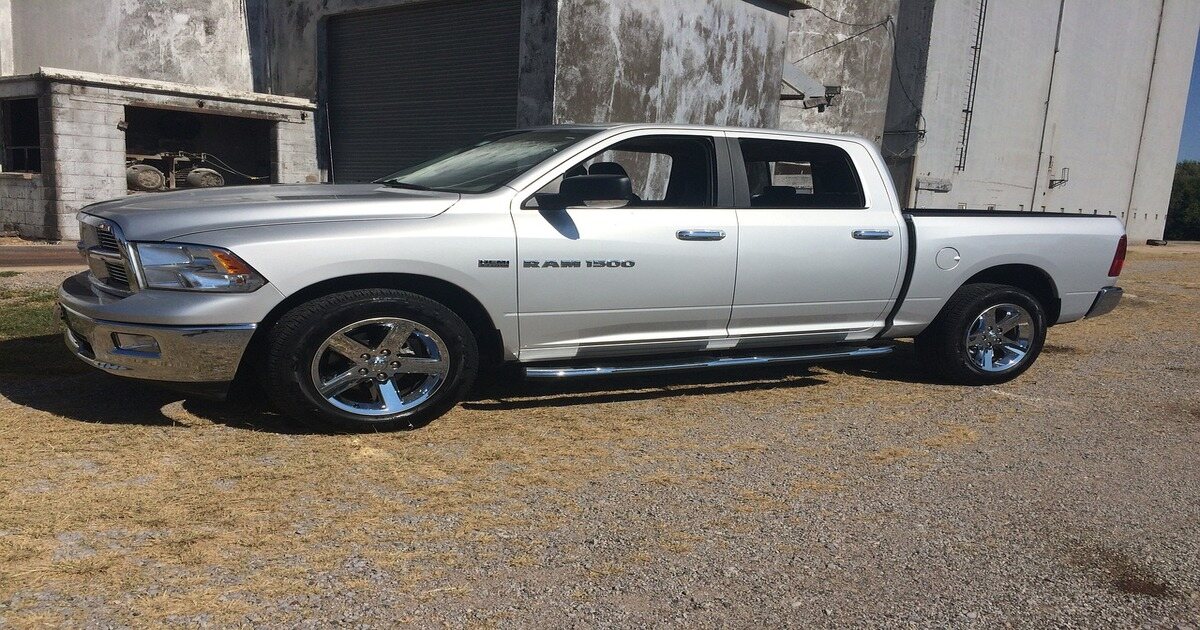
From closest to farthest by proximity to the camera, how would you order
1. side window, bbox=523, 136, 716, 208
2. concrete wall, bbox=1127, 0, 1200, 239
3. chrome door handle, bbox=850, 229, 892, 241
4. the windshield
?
the windshield, side window, bbox=523, 136, 716, 208, chrome door handle, bbox=850, 229, 892, 241, concrete wall, bbox=1127, 0, 1200, 239

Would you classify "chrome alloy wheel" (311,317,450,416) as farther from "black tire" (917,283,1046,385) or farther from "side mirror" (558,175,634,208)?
"black tire" (917,283,1046,385)

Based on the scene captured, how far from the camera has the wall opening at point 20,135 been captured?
14133 millimetres

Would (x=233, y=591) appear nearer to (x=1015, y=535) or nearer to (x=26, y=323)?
(x=1015, y=535)

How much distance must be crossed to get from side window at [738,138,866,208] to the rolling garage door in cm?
783

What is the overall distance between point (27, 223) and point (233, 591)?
13617 mm

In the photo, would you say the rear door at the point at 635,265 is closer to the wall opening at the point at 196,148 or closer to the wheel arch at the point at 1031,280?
the wheel arch at the point at 1031,280

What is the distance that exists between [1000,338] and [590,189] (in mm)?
3385

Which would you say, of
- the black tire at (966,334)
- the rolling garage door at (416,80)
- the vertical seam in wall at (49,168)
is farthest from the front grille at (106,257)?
the vertical seam in wall at (49,168)

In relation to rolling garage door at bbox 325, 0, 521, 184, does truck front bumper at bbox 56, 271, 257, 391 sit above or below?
below

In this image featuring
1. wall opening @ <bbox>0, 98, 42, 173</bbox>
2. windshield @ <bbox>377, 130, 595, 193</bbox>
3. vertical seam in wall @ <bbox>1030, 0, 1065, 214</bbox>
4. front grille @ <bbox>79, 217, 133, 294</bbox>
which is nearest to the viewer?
front grille @ <bbox>79, 217, 133, 294</bbox>

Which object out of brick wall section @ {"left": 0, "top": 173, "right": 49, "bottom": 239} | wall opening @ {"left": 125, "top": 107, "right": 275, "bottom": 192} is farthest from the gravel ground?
wall opening @ {"left": 125, "top": 107, "right": 275, "bottom": 192}

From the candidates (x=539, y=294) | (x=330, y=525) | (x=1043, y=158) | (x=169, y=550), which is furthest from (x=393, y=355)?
(x=1043, y=158)

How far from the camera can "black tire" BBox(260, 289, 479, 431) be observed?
4.20m

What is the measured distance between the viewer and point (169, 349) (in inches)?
158
